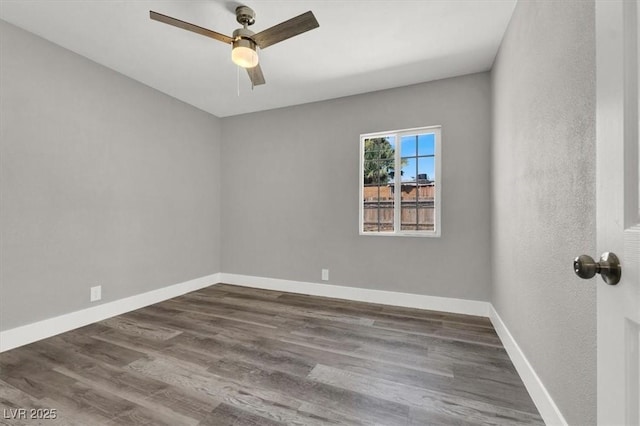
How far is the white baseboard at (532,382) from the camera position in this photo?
1308 mm

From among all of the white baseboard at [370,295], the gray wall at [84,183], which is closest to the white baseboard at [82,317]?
the gray wall at [84,183]

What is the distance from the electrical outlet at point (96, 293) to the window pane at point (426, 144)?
3.79m

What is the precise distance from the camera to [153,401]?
159cm

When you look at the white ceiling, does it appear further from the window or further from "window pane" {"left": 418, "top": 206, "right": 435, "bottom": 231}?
"window pane" {"left": 418, "top": 206, "right": 435, "bottom": 231}

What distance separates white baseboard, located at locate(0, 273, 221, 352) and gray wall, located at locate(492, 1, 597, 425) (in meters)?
3.68

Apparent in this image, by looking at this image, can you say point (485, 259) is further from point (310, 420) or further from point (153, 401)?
point (153, 401)

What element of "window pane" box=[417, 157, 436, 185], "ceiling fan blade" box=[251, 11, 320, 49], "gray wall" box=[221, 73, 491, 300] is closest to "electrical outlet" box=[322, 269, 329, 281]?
"gray wall" box=[221, 73, 491, 300]

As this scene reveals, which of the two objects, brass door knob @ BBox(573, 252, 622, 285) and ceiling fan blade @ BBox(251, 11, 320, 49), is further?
ceiling fan blade @ BBox(251, 11, 320, 49)

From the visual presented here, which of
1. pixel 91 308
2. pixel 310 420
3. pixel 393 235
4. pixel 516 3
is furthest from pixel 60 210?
pixel 516 3

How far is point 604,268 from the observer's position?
0.61 meters

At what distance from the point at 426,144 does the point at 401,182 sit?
0.52 meters

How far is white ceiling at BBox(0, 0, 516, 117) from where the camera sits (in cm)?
203

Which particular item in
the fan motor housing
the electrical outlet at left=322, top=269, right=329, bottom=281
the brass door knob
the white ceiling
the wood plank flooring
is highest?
the white ceiling

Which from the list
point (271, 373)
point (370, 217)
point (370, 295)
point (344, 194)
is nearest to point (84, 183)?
point (271, 373)
